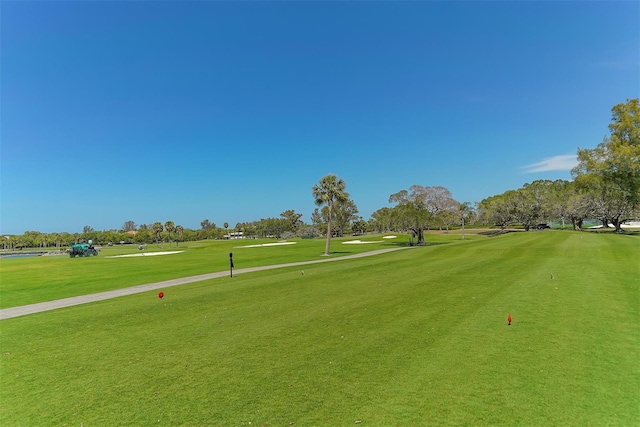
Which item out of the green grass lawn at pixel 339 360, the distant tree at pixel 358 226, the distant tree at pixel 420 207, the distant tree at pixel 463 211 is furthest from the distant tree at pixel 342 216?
the green grass lawn at pixel 339 360

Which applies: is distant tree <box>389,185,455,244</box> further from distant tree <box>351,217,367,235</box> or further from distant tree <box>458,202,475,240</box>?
distant tree <box>351,217,367,235</box>

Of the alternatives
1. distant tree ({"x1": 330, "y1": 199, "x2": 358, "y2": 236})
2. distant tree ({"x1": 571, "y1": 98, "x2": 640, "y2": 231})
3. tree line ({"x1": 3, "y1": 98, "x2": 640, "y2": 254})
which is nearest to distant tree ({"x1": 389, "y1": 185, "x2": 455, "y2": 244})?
tree line ({"x1": 3, "y1": 98, "x2": 640, "y2": 254})

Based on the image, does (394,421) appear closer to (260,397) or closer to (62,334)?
(260,397)

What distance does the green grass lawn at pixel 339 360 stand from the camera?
5320 mm

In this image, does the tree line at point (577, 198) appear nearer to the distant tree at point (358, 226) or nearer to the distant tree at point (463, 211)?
the distant tree at point (463, 211)

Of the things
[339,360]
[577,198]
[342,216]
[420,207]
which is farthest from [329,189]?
[342,216]

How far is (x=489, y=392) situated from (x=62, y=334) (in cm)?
1196

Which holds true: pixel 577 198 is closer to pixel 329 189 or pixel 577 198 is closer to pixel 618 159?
pixel 618 159

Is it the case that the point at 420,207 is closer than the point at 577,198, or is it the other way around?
the point at 420,207

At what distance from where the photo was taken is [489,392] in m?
5.69

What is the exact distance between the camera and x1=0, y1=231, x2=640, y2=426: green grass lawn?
5320mm

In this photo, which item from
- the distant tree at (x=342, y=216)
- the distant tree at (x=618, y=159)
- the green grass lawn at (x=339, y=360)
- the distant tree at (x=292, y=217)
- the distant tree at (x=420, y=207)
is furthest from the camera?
the distant tree at (x=292, y=217)

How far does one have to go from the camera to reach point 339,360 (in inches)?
289

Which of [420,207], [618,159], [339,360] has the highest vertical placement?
[618,159]
